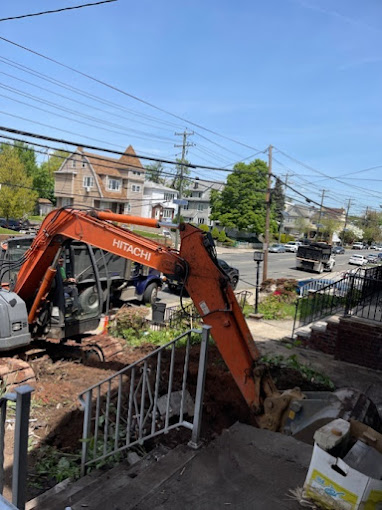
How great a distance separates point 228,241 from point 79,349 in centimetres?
4403

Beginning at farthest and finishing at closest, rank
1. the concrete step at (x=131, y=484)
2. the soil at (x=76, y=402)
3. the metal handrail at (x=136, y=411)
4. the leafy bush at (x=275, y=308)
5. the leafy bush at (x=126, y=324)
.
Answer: the leafy bush at (x=275, y=308) → the leafy bush at (x=126, y=324) → the soil at (x=76, y=402) → the metal handrail at (x=136, y=411) → the concrete step at (x=131, y=484)

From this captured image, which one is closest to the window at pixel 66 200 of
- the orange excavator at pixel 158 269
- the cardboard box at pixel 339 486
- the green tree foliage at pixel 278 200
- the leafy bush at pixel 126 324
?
the green tree foliage at pixel 278 200

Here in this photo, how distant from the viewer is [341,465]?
282 cm

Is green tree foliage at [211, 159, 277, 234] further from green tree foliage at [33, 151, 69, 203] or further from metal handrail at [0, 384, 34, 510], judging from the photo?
metal handrail at [0, 384, 34, 510]

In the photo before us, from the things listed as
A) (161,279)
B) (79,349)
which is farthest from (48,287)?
(161,279)

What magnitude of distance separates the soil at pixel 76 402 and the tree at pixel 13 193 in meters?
29.6

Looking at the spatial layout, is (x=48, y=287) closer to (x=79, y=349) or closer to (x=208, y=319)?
(x=79, y=349)

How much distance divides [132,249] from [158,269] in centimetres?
64

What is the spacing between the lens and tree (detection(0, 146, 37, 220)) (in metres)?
33.7

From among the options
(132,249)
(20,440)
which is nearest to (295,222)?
(132,249)

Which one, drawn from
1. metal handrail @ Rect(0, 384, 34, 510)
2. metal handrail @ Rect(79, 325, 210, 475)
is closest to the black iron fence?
metal handrail @ Rect(79, 325, 210, 475)

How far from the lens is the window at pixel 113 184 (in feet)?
151

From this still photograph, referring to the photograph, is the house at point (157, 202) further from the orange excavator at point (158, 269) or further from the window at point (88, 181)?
the orange excavator at point (158, 269)

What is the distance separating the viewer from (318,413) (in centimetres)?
456
